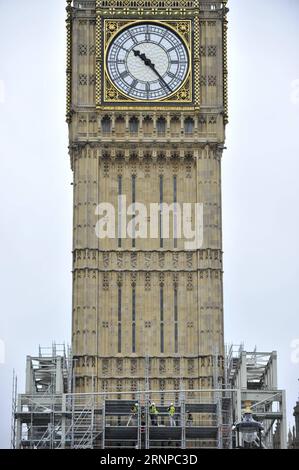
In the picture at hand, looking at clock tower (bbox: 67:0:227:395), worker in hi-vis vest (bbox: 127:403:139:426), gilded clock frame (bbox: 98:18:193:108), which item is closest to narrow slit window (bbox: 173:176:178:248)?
clock tower (bbox: 67:0:227:395)

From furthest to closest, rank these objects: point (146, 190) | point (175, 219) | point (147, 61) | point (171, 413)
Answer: point (147, 61) → point (146, 190) → point (175, 219) → point (171, 413)

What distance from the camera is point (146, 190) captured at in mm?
91938

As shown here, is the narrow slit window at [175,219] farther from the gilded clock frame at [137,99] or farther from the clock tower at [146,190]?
the gilded clock frame at [137,99]

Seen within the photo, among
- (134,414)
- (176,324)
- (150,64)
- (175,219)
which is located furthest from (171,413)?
(150,64)

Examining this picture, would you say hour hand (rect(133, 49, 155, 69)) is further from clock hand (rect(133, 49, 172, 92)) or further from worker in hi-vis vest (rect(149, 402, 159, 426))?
worker in hi-vis vest (rect(149, 402, 159, 426))

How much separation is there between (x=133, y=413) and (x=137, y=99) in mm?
18709

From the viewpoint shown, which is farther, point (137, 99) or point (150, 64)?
point (150, 64)

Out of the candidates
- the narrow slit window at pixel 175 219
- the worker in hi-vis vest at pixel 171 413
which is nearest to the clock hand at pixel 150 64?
the narrow slit window at pixel 175 219

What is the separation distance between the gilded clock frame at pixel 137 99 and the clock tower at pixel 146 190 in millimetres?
53

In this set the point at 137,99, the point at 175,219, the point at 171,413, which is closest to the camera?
the point at 171,413

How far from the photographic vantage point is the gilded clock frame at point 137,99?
92500 mm

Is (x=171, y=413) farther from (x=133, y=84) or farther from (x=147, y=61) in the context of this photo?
(x=147, y=61)

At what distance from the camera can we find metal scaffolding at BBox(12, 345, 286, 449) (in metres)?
82.5

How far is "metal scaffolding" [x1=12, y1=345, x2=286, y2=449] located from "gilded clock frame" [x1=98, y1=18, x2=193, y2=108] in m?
13.6
